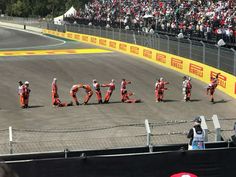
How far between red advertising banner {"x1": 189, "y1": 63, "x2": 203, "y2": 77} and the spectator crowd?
2.87 metres

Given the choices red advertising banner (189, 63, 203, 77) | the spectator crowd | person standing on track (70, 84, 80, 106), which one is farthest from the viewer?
the spectator crowd

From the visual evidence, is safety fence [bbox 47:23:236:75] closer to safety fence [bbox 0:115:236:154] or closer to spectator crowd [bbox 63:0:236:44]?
spectator crowd [bbox 63:0:236:44]

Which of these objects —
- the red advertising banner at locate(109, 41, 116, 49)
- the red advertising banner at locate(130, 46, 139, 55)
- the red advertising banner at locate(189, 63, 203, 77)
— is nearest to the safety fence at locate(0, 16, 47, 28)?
the red advertising banner at locate(109, 41, 116, 49)

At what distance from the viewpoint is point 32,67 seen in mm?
34312

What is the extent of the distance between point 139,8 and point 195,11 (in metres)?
13.7

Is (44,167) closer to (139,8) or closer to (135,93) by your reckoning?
(135,93)

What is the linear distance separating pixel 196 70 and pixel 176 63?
11.2 ft

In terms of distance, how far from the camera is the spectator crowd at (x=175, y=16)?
34.8 m

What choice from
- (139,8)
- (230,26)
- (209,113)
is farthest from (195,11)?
(209,113)

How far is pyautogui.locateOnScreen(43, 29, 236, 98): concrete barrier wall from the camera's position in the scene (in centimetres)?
2484

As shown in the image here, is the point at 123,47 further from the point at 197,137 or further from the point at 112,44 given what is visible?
the point at 197,137

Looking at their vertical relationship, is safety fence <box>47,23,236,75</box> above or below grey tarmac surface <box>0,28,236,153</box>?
above

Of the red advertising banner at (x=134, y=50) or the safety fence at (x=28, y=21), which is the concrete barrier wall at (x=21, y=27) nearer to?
the safety fence at (x=28, y=21)

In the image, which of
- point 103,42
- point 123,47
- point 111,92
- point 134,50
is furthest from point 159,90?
point 103,42
